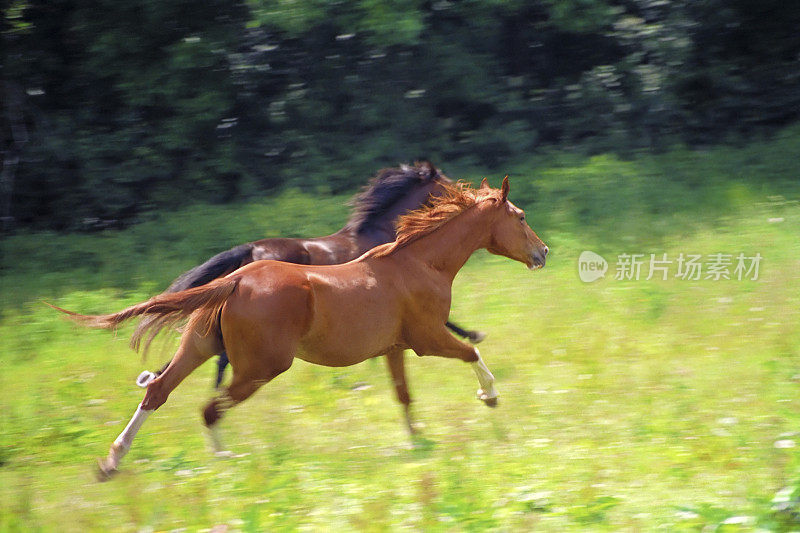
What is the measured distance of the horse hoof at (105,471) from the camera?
5.32m

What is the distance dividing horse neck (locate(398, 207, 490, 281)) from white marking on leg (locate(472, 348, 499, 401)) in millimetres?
585

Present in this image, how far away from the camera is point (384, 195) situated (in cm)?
759

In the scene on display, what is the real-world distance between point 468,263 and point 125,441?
17.5 feet

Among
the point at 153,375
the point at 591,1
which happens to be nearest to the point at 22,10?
the point at 591,1

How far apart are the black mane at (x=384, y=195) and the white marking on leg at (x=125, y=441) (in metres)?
2.69

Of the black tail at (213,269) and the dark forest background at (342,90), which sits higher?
the black tail at (213,269)

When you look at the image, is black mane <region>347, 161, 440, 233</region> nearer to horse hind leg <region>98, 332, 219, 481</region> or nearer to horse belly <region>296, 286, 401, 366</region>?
horse belly <region>296, 286, 401, 366</region>

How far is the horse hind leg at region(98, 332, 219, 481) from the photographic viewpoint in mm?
5355

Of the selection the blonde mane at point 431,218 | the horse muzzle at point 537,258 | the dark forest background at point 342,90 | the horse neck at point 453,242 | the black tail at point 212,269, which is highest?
the blonde mane at point 431,218

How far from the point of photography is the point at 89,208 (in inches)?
535

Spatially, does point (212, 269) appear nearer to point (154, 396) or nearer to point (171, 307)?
point (171, 307)

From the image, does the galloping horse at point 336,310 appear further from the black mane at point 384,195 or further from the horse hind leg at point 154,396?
the black mane at point 384,195

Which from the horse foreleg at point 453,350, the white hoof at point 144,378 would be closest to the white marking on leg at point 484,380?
the horse foreleg at point 453,350

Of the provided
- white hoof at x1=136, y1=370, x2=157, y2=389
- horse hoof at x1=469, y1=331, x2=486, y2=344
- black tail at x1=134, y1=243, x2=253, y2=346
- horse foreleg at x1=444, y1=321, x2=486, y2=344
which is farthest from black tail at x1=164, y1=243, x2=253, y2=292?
horse hoof at x1=469, y1=331, x2=486, y2=344
